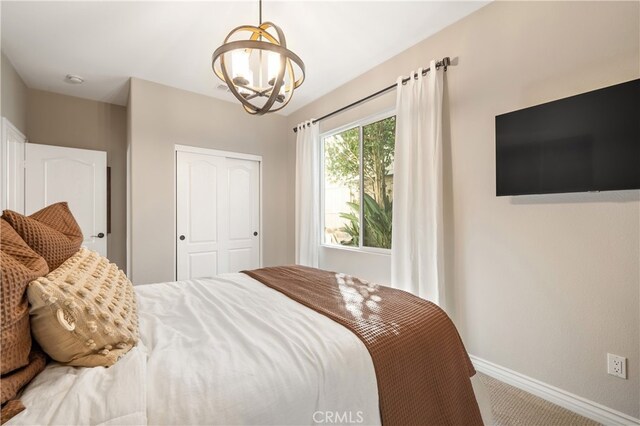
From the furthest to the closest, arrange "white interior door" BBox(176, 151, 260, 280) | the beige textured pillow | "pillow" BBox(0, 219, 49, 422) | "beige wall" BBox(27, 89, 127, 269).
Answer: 1. "white interior door" BBox(176, 151, 260, 280)
2. "beige wall" BBox(27, 89, 127, 269)
3. the beige textured pillow
4. "pillow" BBox(0, 219, 49, 422)

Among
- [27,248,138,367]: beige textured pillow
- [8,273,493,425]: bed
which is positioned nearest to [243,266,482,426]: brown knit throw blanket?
[8,273,493,425]: bed

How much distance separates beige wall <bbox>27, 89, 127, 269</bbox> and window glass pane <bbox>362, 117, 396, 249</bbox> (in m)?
3.24

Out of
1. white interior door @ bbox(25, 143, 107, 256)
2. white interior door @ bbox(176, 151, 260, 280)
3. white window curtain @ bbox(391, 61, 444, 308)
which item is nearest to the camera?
white window curtain @ bbox(391, 61, 444, 308)

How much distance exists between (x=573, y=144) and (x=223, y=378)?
7.19ft

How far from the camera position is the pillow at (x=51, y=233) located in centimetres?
102

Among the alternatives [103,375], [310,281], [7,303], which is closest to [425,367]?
[310,281]

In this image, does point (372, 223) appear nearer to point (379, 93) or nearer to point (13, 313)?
point (379, 93)

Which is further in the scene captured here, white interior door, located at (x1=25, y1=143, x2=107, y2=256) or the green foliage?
white interior door, located at (x1=25, y1=143, x2=107, y2=256)

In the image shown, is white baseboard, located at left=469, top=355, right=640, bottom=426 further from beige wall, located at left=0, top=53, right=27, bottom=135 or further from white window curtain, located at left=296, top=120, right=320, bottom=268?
beige wall, located at left=0, top=53, right=27, bottom=135

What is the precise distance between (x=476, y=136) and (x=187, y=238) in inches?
133

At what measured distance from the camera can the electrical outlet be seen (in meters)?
1.60

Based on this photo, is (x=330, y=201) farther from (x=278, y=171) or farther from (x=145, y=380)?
(x=145, y=380)

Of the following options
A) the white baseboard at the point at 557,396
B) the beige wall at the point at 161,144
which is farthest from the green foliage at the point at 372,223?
the beige wall at the point at 161,144

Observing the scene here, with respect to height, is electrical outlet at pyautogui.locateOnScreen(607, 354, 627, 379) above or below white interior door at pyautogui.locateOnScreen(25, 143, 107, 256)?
below
